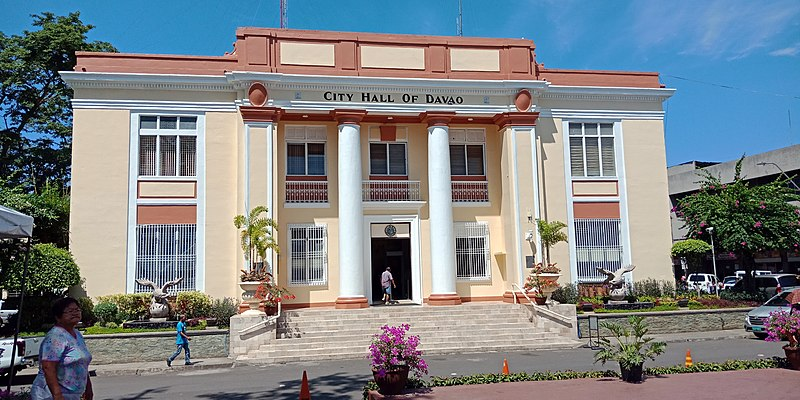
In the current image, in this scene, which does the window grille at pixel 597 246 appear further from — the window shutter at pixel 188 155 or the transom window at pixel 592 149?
the window shutter at pixel 188 155

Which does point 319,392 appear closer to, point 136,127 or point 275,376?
point 275,376

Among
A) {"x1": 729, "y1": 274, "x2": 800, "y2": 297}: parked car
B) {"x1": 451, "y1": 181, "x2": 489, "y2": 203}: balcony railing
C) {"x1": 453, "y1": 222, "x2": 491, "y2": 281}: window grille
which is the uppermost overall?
{"x1": 451, "y1": 181, "x2": 489, "y2": 203}: balcony railing

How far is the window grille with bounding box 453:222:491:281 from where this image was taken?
22.9 metres

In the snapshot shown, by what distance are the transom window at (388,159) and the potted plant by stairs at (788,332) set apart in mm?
13816

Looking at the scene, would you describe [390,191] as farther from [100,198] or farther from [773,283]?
[773,283]

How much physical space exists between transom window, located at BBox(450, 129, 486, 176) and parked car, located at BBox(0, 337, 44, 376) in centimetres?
1466

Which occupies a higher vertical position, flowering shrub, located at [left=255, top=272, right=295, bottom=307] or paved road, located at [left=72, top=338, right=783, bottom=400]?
flowering shrub, located at [left=255, top=272, right=295, bottom=307]

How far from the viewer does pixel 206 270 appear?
20.8 meters

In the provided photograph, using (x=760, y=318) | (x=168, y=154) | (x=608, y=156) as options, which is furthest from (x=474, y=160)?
(x=168, y=154)

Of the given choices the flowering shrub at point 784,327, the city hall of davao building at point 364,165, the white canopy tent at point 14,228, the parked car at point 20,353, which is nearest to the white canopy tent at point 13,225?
the white canopy tent at point 14,228

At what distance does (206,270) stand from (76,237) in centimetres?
415

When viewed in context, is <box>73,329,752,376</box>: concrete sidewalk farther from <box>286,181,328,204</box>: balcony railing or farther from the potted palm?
<box>286,181,328,204</box>: balcony railing

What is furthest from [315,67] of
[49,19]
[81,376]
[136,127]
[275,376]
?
[81,376]

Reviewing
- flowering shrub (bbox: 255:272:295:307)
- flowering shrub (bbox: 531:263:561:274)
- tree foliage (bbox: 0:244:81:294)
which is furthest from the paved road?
tree foliage (bbox: 0:244:81:294)
